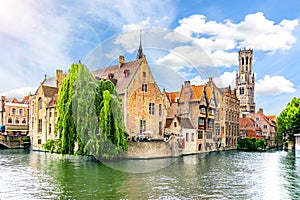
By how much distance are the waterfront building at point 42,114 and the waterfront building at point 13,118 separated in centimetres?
1256

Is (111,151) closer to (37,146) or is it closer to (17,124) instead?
(37,146)

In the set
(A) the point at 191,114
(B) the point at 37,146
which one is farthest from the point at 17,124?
(A) the point at 191,114

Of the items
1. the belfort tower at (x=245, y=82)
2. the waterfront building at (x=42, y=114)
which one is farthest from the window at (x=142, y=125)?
the belfort tower at (x=245, y=82)

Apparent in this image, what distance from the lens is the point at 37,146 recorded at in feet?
192

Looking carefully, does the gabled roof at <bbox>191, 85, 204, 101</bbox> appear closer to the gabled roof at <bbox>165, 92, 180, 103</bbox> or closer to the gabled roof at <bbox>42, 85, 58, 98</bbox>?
the gabled roof at <bbox>165, 92, 180, 103</bbox>

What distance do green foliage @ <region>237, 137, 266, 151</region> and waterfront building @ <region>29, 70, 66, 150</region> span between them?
41.5m

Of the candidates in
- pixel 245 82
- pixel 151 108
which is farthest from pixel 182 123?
pixel 245 82

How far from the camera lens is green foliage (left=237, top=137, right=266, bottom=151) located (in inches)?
2662

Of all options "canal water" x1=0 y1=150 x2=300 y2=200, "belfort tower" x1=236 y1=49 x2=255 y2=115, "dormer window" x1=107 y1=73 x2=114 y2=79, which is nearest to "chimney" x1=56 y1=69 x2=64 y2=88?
"dormer window" x1=107 y1=73 x2=114 y2=79

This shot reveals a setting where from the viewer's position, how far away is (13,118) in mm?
72750

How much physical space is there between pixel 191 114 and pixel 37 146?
96.7ft

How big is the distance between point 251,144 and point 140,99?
3321cm

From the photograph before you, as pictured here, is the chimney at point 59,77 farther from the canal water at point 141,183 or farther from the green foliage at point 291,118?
the green foliage at point 291,118

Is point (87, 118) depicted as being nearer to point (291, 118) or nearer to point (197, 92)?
point (197, 92)
